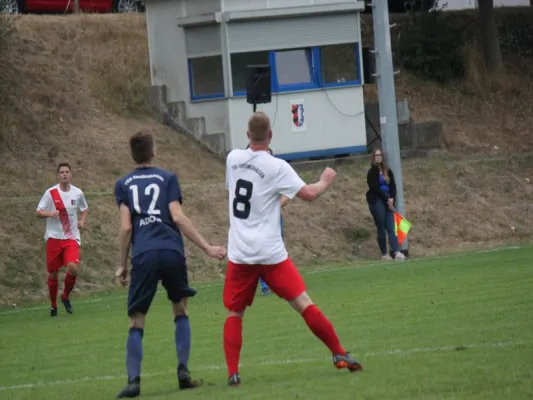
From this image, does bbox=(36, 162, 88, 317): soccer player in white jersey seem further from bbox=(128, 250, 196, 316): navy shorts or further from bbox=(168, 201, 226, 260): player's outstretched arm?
bbox=(168, 201, 226, 260): player's outstretched arm

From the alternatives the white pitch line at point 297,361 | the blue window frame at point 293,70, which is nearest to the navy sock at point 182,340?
the white pitch line at point 297,361

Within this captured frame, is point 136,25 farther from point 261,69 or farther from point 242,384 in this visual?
point 242,384

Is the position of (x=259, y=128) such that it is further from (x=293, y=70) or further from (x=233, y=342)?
(x=293, y=70)

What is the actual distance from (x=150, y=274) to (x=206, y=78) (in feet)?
83.0

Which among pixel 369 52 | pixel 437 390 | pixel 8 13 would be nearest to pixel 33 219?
pixel 369 52

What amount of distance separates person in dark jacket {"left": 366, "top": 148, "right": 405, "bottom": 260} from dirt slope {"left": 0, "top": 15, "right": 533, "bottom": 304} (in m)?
1.90

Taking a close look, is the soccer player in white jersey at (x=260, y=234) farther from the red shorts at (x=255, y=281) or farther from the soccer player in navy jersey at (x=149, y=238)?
the soccer player in navy jersey at (x=149, y=238)

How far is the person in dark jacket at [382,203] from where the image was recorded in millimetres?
29188

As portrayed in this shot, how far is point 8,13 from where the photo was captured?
121 ft

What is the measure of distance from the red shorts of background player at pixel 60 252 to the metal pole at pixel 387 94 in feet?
33.9

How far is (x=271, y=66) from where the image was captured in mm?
36312

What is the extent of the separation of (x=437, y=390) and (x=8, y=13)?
93.9ft

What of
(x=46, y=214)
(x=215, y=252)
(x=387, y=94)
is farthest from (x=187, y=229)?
(x=387, y=94)

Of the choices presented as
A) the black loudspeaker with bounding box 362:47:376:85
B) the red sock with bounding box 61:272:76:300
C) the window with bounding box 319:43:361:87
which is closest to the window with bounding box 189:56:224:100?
the window with bounding box 319:43:361:87
